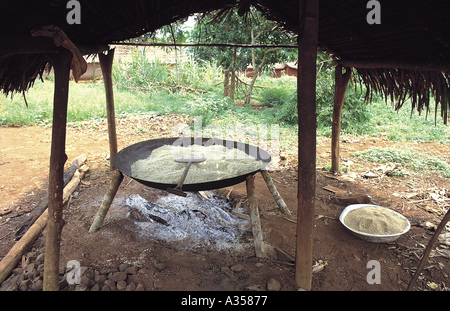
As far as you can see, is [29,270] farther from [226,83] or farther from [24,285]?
[226,83]

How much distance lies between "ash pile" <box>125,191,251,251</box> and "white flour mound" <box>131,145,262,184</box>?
63cm

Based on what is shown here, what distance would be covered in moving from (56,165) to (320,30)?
103 inches

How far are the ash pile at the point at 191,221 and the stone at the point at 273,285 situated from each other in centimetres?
50

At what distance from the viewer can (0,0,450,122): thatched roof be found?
66.2 inches

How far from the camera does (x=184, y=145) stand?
10.5 feet

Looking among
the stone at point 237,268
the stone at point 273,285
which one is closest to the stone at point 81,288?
the stone at point 237,268

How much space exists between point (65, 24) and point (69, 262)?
1792mm

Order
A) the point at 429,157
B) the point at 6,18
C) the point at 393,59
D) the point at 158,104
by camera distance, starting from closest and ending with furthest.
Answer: the point at 6,18, the point at 393,59, the point at 429,157, the point at 158,104

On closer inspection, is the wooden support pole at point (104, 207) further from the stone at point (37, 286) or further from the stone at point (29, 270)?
the stone at point (37, 286)

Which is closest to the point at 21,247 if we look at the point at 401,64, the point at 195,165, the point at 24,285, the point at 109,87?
the point at 24,285

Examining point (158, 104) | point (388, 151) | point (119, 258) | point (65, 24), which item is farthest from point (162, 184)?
point (158, 104)

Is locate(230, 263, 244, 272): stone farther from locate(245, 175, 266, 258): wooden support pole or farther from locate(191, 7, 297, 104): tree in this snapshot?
locate(191, 7, 297, 104): tree

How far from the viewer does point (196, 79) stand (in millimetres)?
11133
